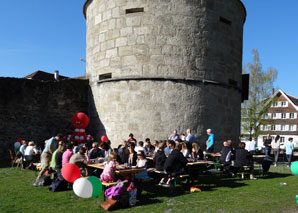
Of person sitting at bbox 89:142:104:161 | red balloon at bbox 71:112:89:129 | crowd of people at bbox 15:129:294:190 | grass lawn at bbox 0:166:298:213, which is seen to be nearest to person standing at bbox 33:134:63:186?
crowd of people at bbox 15:129:294:190

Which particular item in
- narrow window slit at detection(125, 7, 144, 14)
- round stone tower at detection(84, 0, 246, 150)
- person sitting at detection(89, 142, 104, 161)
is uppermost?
narrow window slit at detection(125, 7, 144, 14)

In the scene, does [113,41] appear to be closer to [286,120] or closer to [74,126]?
[74,126]

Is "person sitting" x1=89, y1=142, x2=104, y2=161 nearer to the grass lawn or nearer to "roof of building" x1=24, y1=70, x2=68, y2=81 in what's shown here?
the grass lawn

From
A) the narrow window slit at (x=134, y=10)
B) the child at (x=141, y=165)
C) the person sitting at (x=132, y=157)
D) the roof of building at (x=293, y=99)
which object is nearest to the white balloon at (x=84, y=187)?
the child at (x=141, y=165)

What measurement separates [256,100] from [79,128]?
21115 mm

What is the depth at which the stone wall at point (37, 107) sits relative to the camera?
485 inches

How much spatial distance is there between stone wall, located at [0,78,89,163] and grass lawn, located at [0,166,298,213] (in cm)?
434

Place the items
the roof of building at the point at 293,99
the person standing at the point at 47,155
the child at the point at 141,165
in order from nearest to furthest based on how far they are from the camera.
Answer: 1. the child at the point at 141,165
2. the person standing at the point at 47,155
3. the roof of building at the point at 293,99

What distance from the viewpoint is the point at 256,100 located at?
2844 cm

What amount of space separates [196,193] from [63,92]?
8.97 metres

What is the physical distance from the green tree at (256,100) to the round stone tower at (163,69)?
52.3 ft

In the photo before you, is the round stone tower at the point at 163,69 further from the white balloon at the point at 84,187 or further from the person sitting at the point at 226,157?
the white balloon at the point at 84,187

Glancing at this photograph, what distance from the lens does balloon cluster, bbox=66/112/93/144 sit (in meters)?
12.6

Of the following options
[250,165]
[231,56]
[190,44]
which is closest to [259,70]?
[231,56]
